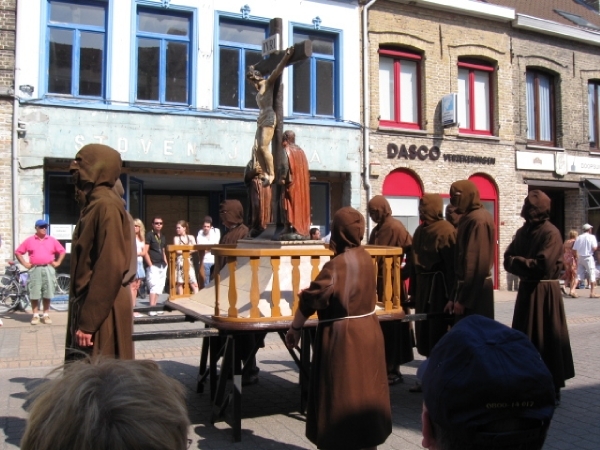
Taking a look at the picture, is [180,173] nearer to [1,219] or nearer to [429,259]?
[1,219]

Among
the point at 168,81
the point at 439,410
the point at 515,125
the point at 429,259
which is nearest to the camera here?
the point at 439,410

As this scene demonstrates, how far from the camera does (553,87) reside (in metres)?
20.1

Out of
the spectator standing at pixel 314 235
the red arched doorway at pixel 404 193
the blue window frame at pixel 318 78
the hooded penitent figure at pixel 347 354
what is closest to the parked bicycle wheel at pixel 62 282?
the spectator standing at pixel 314 235

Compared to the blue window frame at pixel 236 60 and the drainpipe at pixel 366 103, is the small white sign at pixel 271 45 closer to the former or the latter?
the blue window frame at pixel 236 60

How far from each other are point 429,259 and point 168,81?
393 inches

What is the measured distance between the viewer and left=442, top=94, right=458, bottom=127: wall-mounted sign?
1747 centimetres

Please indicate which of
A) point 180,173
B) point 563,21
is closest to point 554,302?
point 180,173

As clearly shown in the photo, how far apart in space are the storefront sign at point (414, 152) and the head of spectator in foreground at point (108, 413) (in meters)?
16.1

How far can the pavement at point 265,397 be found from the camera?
5.21 metres

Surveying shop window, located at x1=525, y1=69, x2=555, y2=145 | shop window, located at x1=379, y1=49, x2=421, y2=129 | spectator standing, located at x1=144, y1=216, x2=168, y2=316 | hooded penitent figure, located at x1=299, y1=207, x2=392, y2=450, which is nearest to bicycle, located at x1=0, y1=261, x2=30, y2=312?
spectator standing, located at x1=144, y1=216, x2=168, y2=316

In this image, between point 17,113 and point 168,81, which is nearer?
point 17,113

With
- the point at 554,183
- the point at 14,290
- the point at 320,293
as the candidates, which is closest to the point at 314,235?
the point at 320,293

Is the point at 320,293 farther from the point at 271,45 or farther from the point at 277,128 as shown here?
the point at 271,45

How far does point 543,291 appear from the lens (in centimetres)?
623
